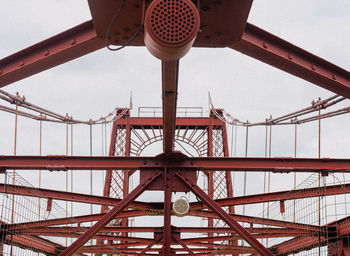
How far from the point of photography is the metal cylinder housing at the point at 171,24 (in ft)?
13.7

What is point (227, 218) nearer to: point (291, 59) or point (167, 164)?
point (167, 164)

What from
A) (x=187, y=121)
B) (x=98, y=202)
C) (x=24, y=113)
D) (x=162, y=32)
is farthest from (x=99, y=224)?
(x=187, y=121)

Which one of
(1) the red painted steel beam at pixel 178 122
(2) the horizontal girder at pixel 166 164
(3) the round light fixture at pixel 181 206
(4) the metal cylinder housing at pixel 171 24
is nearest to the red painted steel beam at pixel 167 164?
(2) the horizontal girder at pixel 166 164

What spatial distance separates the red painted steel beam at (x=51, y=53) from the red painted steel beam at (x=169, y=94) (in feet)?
3.24

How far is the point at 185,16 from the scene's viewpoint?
13.9ft

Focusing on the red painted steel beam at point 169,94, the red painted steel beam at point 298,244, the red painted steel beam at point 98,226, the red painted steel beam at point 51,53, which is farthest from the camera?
the red painted steel beam at point 298,244

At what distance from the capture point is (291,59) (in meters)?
6.77

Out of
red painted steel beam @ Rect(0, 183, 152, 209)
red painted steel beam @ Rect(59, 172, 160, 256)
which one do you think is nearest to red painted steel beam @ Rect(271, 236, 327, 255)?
red painted steel beam @ Rect(0, 183, 152, 209)

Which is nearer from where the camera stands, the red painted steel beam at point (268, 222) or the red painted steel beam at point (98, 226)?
the red painted steel beam at point (98, 226)

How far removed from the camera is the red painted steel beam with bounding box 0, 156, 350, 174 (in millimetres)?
10789

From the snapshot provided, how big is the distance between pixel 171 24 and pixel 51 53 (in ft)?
9.69

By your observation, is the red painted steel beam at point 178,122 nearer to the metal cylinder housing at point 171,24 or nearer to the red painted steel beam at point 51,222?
the red painted steel beam at point 51,222

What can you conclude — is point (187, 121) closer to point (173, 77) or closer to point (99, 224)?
point (99, 224)

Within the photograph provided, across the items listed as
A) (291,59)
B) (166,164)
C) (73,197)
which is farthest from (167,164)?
(291,59)
